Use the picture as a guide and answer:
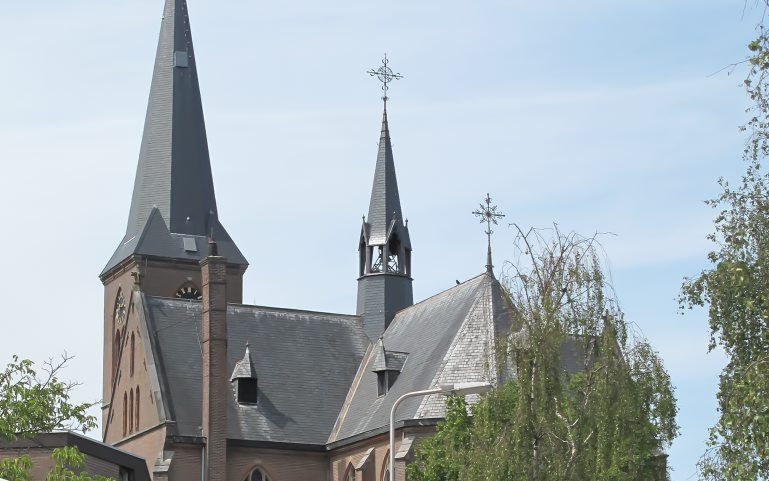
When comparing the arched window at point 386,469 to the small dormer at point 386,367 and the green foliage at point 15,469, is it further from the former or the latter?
the green foliage at point 15,469

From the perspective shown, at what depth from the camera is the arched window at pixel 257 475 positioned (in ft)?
183

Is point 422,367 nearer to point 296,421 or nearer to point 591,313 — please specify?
point 296,421

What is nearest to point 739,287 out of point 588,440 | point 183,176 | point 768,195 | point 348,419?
point 768,195

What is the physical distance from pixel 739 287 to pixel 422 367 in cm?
2953

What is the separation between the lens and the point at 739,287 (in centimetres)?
2566

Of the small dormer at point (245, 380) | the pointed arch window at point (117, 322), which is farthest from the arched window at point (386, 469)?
the pointed arch window at point (117, 322)

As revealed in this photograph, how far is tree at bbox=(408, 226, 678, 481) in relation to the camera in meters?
32.5

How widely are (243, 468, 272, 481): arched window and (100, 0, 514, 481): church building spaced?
0.12 ft

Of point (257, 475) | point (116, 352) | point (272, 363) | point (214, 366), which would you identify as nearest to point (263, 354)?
point (272, 363)

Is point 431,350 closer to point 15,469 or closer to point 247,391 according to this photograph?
point 247,391

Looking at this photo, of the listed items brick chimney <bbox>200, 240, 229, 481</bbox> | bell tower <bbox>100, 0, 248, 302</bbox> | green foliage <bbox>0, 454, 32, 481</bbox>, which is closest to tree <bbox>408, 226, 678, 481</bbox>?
green foliage <bbox>0, 454, 32, 481</bbox>

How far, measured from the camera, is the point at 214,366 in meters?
55.6

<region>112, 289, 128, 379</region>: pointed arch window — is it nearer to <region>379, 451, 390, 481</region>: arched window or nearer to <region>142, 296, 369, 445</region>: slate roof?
<region>142, 296, 369, 445</region>: slate roof

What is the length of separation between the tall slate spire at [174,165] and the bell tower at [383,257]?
8.52 m
